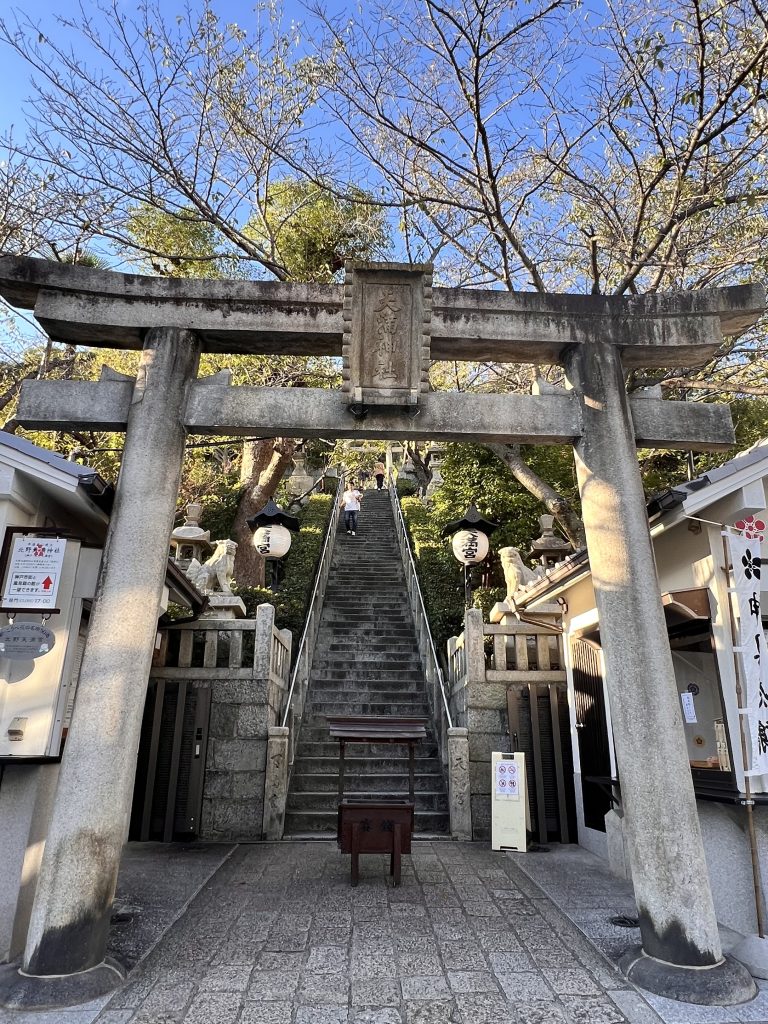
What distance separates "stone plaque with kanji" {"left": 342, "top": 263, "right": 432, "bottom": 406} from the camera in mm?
5848

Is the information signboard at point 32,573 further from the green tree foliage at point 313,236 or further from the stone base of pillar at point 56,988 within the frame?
the green tree foliage at point 313,236

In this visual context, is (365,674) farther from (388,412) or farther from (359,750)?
(388,412)

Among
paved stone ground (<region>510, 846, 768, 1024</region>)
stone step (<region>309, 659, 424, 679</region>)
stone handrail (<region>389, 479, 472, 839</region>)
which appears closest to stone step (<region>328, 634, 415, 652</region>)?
stone handrail (<region>389, 479, 472, 839</region>)

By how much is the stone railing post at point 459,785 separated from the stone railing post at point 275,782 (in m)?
2.60

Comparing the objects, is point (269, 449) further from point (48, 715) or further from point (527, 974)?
point (527, 974)

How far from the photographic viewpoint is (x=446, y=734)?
34.5 feet

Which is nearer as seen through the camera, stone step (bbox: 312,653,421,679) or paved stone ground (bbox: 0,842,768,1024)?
paved stone ground (bbox: 0,842,768,1024)

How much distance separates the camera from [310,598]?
48.2 ft

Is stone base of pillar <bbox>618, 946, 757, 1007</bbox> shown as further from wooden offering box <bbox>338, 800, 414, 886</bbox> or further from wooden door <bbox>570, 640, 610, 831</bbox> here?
wooden door <bbox>570, 640, 610, 831</bbox>

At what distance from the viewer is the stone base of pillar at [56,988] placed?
4125 millimetres

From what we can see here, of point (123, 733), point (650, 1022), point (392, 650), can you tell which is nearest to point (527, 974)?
point (650, 1022)

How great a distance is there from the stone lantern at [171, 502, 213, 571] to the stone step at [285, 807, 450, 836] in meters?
5.24

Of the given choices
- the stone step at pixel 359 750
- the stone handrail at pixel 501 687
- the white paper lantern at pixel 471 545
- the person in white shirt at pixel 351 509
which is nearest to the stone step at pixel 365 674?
the stone step at pixel 359 750

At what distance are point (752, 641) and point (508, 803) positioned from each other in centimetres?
481
